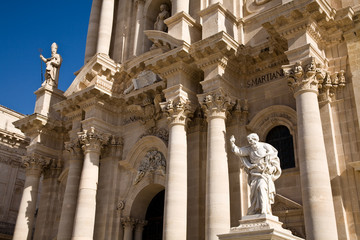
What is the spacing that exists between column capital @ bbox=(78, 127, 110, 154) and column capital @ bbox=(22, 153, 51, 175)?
3947 mm

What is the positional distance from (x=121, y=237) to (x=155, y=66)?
25.0 ft

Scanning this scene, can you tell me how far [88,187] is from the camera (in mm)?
18859

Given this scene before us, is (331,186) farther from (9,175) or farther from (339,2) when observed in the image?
(9,175)

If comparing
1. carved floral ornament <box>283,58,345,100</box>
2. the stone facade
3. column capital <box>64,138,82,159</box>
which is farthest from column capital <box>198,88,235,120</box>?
the stone facade

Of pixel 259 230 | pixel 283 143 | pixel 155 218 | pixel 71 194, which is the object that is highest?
pixel 283 143

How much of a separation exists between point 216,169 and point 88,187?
22.8 ft

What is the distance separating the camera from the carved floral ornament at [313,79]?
44.3ft

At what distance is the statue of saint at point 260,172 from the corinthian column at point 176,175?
156 inches

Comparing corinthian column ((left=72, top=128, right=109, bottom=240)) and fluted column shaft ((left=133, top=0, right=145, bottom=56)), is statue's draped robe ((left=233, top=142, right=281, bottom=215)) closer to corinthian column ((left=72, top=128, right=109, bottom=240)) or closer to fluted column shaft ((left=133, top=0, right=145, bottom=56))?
corinthian column ((left=72, top=128, right=109, bottom=240))

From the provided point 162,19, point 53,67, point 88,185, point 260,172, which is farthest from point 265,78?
point 53,67

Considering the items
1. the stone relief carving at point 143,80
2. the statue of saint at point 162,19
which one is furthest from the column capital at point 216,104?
the statue of saint at point 162,19

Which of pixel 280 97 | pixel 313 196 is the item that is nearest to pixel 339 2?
pixel 280 97

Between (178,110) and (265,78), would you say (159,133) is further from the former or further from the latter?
(265,78)

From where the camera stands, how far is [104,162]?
20578 mm
